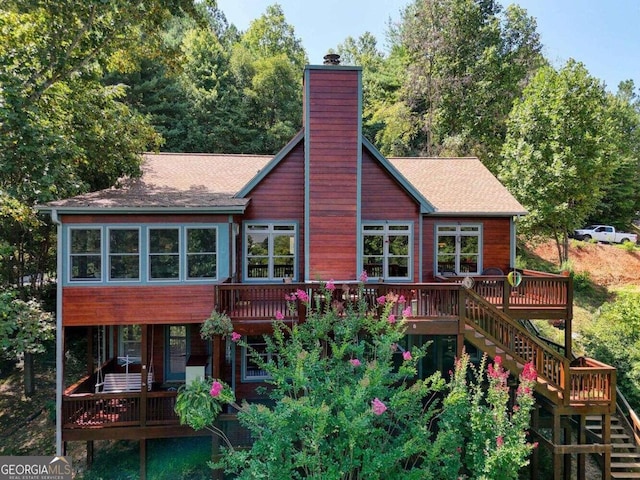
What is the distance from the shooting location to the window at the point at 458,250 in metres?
11.9

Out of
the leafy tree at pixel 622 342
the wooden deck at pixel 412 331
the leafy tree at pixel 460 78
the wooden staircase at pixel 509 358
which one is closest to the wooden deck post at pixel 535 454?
the wooden staircase at pixel 509 358

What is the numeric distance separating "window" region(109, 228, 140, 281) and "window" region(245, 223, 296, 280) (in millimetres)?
3094

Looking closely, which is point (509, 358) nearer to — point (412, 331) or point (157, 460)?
point (412, 331)

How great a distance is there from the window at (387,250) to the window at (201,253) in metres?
4.57

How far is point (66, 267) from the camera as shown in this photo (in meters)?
8.59

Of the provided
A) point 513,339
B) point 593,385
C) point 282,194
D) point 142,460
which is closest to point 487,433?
point 513,339

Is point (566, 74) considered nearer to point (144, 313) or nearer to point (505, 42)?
point (505, 42)

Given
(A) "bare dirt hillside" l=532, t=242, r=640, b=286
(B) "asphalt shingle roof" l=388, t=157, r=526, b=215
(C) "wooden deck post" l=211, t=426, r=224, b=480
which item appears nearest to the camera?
(C) "wooden deck post" l=211, t=426, r=224, b=480

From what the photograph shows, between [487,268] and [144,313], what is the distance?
1016 cm

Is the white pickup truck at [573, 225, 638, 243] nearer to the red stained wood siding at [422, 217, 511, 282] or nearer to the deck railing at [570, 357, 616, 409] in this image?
the red stained wood siding at [422, 217, 511, 282]

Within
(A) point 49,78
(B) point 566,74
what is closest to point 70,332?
(A) point 49,78

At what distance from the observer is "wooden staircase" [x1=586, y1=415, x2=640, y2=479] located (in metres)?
8.89

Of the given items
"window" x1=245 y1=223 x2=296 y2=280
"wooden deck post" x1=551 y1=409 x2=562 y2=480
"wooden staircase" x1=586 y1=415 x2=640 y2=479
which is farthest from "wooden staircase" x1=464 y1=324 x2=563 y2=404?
"window" x1=245 y1=223 x2=296 y2=280

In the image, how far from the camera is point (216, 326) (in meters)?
8.18
